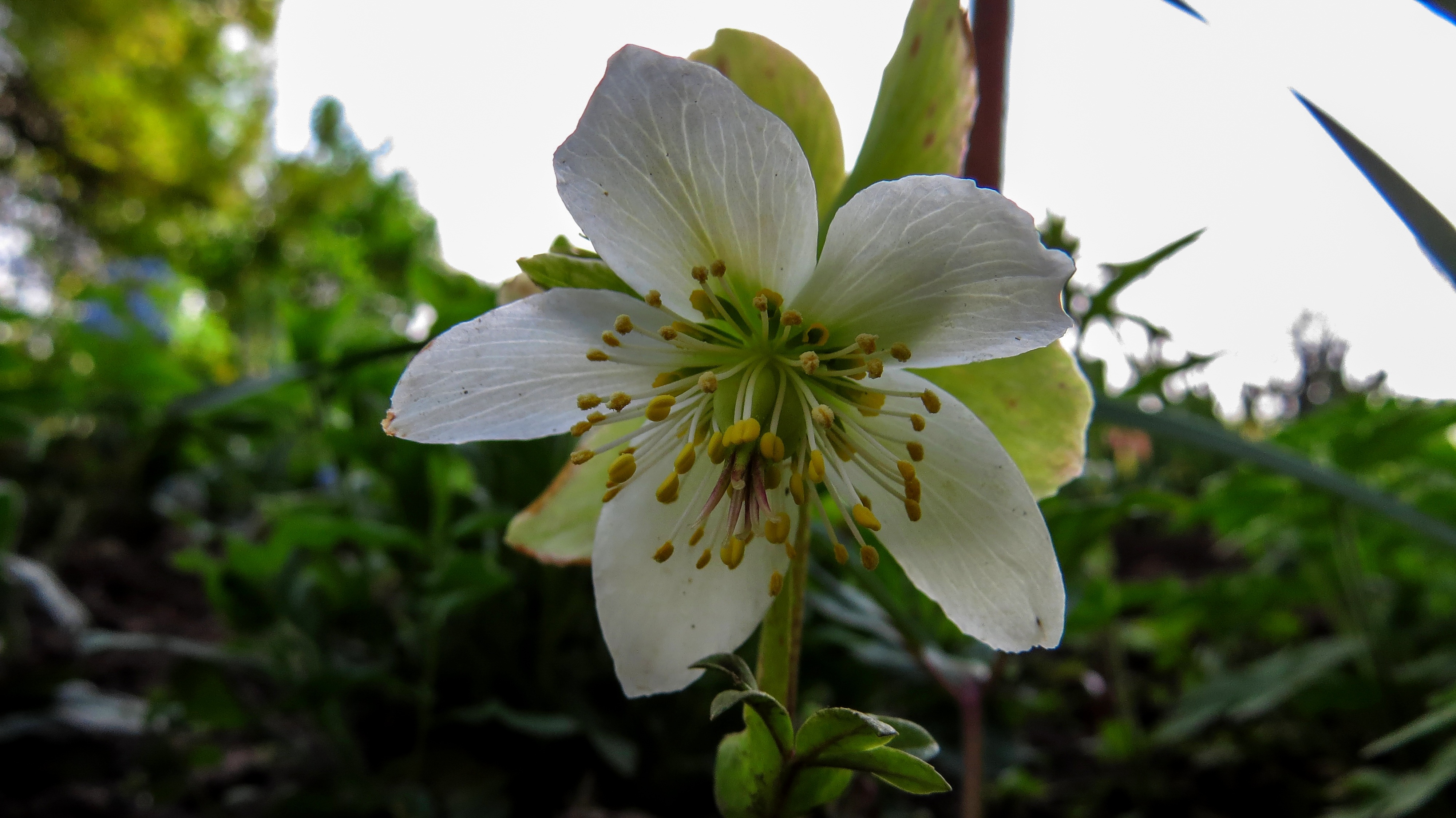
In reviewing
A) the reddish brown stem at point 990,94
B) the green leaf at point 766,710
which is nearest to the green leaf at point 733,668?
the green leaf at point 766,710

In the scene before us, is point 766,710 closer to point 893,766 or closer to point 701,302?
point 893,766

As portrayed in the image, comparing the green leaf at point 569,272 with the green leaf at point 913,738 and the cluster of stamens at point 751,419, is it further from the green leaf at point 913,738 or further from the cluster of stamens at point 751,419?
the green leaf at point 913,738

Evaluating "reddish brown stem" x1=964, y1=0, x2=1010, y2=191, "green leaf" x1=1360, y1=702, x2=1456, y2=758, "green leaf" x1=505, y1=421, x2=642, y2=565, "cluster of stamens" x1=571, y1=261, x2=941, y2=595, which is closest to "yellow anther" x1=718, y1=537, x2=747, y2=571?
"cluster of stamens" x1=571, y1=261, x2=941, y2=595

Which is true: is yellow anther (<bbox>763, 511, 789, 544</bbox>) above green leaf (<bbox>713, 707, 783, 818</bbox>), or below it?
above

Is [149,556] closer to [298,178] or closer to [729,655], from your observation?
[729,655]

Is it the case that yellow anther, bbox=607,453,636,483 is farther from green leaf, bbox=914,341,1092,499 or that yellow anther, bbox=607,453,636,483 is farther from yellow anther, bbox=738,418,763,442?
green leaf, bbox=914,341,1092,499

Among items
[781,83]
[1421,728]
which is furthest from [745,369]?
[1421,728]
